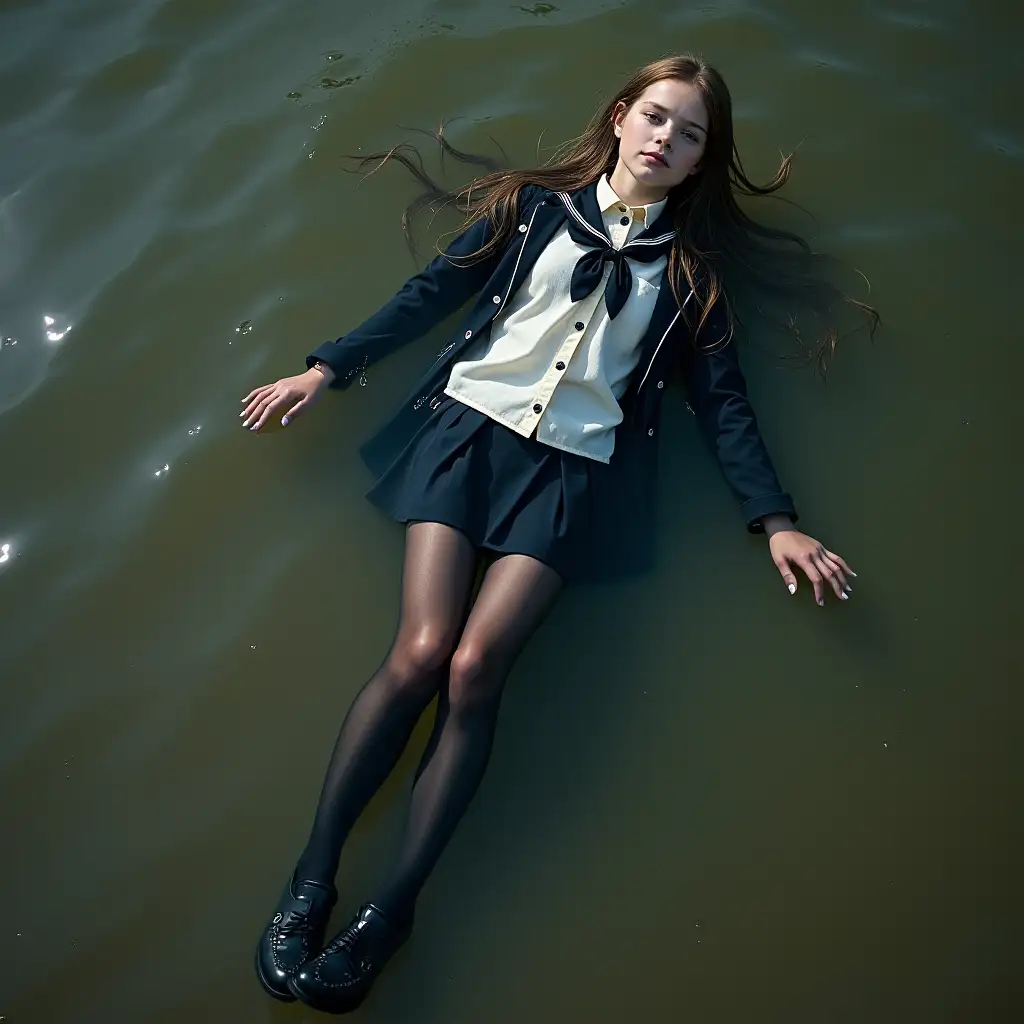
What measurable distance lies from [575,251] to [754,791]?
5.55 feet

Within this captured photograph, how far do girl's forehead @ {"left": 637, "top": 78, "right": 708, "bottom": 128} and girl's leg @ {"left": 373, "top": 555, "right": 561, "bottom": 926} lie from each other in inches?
56.2

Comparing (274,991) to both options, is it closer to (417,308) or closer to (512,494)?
(512,494)

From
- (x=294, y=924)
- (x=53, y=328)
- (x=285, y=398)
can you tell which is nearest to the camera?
(x=294, y=924)

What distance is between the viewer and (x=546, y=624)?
3104 millimetres

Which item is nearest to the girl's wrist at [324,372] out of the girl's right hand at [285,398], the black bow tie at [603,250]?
the girl's right hand at [285,398]

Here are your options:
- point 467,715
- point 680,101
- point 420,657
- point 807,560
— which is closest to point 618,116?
point 680,101

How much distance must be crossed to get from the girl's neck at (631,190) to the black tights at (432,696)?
120cm

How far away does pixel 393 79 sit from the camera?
4043mm

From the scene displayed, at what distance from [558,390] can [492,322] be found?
380 mm

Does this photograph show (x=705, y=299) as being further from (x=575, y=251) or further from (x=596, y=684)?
(x=596, y=684)

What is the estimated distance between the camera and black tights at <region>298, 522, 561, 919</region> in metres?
2.57

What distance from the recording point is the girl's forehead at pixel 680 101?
3008mm

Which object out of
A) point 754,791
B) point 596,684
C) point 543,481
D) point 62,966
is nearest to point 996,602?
point 754,791

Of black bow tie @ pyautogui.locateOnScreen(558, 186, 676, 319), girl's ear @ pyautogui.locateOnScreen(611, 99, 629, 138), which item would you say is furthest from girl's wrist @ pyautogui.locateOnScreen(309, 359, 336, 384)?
girl's ear @ pyautogui.locateOnScreen(611, 99, 629, 138)
